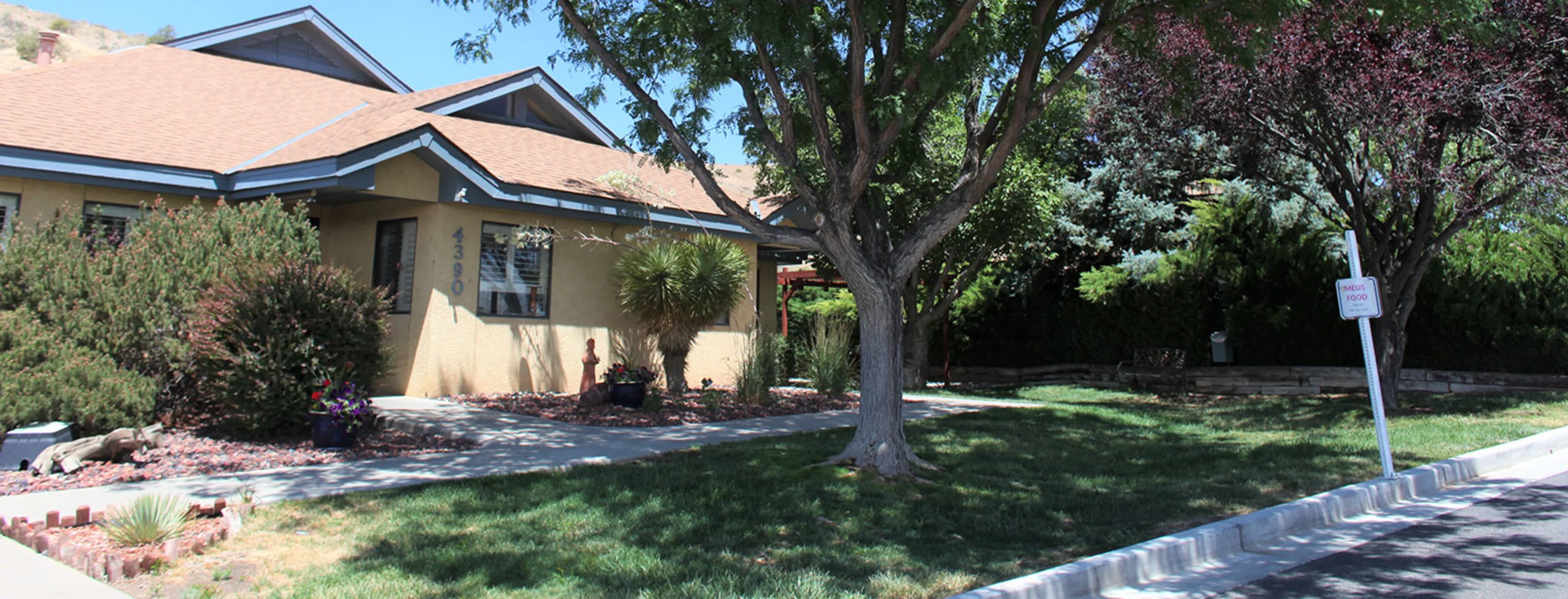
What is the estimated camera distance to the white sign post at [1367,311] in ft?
25.1

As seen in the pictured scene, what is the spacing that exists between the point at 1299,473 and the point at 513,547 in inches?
255

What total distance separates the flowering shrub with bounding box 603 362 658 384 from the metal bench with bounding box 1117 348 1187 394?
9672 mm

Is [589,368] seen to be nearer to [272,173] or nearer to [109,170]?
[272,173]

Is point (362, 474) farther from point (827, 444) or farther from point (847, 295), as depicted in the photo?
point (847, 295)

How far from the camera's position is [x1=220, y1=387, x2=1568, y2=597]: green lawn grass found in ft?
16.0

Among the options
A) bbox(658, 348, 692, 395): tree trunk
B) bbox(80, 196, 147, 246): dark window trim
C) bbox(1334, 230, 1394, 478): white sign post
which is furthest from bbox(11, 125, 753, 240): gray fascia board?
bbox(1334, 230, 1394, 478): white sign post

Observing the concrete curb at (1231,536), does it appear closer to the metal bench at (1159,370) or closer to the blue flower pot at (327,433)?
the blue flower pot at (327,433)

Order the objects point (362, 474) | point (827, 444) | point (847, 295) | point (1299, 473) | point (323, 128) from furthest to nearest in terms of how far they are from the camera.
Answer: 1. point (847, 295)
2. point (323, 128)
3. point (827, 444)
4. point (1299, 473)
5. point (362, 474)

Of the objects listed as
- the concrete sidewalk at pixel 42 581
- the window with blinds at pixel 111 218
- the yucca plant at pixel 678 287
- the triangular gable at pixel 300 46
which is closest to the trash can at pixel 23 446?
the concrete sidewalk at pixel 42 581

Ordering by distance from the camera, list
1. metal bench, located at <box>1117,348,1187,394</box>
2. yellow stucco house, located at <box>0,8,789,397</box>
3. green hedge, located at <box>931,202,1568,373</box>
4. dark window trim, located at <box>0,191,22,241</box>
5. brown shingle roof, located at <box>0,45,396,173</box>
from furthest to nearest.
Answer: metal bench, located at <box>1117,348,1187,394</box> → green hedge, located at <box>931,202,1568,373</box> → brown shingle roof, located at <box>0,45,396,173</box> → yellow stucco house, located at <box>0,8,789,397</box> → dark window trim, located at <box>0,191,22,241</box>

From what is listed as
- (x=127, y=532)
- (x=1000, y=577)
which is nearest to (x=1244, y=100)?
(x=1000, y=577)

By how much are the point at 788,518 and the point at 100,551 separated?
3.84 m

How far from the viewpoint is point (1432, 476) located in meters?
8.09

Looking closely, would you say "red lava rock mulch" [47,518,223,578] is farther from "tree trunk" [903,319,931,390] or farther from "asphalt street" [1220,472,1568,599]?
"tree trunk" [903,319,931,390]
